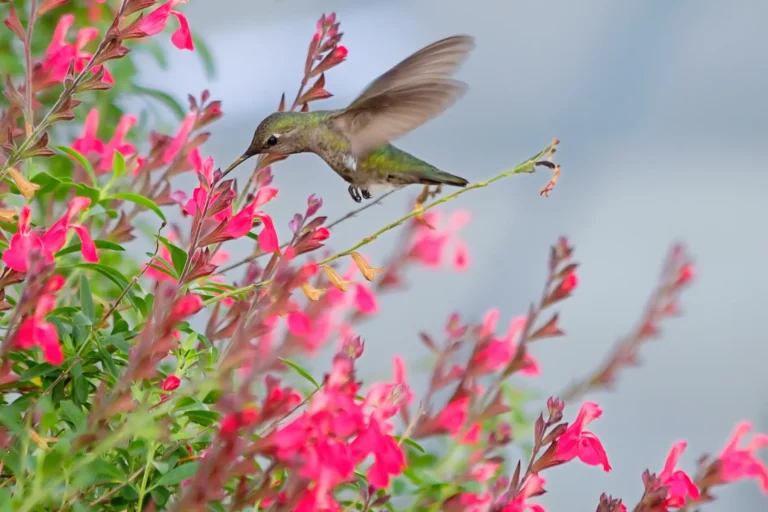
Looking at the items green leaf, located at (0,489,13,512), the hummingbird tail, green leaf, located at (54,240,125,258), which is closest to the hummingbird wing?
the hummingbird tail

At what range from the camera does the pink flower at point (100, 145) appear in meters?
2.09

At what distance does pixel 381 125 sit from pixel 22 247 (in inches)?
39.0

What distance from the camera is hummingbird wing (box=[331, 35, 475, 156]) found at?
198 cm

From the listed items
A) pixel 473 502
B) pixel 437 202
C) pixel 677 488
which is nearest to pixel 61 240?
pixel 437 202

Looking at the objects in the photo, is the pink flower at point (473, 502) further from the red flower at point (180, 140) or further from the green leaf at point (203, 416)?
the red flower at point (180, 140)

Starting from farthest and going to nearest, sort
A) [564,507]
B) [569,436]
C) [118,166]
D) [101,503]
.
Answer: [564,507]
[118,166]
[569,436]
[101,503]

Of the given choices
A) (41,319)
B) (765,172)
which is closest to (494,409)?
(41,319)

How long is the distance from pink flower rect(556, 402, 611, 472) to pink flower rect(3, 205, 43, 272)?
82 centimetres

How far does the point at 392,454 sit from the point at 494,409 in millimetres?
585

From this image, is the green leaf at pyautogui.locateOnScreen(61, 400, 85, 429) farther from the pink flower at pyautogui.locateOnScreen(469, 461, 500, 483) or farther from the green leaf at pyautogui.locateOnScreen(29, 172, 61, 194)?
the pink flower at pyautogui.locateOnScreen(469, 461, 500, 483)

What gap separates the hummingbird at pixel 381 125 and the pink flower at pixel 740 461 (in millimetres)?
701

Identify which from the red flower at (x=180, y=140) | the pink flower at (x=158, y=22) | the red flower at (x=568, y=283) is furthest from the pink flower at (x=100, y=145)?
the red flower at (x=568, y=283)

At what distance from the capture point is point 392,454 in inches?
57.9

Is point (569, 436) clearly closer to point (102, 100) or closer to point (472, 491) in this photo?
point (472, 491)
